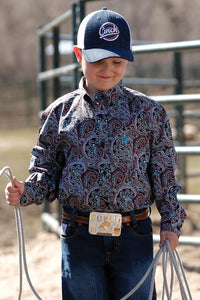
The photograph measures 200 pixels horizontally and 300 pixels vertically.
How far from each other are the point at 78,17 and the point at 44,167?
187 centimetres

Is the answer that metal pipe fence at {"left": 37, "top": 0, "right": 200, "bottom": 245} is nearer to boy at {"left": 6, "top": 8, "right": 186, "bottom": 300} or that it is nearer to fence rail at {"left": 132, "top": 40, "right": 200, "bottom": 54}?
fence rail at {"left": 132, "top": 40, "right": 200, "bottom": 54}

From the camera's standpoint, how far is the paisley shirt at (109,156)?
1598 millimetres

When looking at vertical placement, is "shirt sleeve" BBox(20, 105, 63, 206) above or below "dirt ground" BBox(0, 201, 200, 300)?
above

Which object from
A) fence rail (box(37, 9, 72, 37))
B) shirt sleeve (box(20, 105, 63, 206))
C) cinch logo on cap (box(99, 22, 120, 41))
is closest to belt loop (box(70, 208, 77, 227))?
shirt sleeve (box(20, 105, 63, 206))

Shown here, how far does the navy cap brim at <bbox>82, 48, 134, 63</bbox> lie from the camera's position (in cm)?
154

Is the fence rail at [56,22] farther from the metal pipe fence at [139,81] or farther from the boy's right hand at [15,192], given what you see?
the boy's right hand at [15,192]

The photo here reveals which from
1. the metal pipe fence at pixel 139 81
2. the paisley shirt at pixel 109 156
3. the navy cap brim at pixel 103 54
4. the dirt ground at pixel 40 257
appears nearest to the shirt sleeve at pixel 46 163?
the paisley shirt at pixel 109 156

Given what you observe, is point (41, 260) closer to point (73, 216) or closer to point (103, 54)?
point (73, 216)

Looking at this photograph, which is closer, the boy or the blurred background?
the boy

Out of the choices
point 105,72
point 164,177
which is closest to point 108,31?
point 105,72

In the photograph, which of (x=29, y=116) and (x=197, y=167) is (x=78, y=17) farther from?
(x=29, y=116)

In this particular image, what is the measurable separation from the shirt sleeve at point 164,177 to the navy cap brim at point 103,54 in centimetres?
22

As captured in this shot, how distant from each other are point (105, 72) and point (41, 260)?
2129mm

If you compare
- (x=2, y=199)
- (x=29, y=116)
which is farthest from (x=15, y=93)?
(x=2, y=199)
